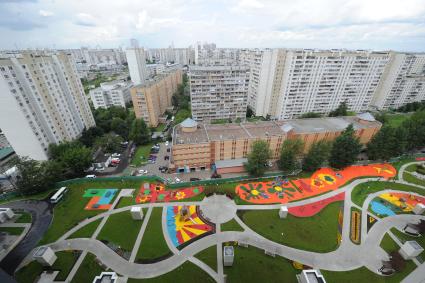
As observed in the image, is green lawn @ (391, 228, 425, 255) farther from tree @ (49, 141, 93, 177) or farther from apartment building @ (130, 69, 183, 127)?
apartment building @ (130, 69, 183, 127)

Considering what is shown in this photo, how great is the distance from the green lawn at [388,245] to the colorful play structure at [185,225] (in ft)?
105

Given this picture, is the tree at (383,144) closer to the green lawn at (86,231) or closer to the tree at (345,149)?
the tree at (345,149)

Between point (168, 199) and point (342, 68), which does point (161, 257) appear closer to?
point (168, 199)

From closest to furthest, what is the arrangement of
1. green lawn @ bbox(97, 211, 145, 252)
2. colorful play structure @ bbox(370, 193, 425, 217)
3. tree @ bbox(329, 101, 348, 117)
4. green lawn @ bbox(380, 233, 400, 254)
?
green lawn @ bbox(380, 233, 400, 254) < green lawn @ bbox(97, 211, 145, 252) < colorful play structure @ bbox(370, 193, 425, 217) < tree @ bbox(329, 101, 348, 117)

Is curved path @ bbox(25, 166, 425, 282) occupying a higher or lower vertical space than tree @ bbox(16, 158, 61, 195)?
lower

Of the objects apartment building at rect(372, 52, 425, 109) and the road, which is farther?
apartment building at rect(372, 52, 425, 109)

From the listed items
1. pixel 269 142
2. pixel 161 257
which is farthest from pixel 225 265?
pixel 269 142

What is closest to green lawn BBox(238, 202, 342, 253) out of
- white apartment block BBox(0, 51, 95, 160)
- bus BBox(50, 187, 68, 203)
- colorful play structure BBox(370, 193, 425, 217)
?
colorful play structure BBox(370, 193, 425, 217)

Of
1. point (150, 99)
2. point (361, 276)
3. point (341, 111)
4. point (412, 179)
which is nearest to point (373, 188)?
point (412, 179)

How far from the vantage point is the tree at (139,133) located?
6819 centimetres

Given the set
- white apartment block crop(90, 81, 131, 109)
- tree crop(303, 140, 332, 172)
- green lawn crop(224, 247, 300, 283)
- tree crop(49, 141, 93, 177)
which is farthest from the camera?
white apartment block crop(90, 81, 131, 109)

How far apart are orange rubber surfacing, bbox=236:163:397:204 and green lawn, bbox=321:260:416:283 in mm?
16060

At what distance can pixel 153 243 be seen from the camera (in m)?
35.1

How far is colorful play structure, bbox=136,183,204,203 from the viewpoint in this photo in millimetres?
45062
